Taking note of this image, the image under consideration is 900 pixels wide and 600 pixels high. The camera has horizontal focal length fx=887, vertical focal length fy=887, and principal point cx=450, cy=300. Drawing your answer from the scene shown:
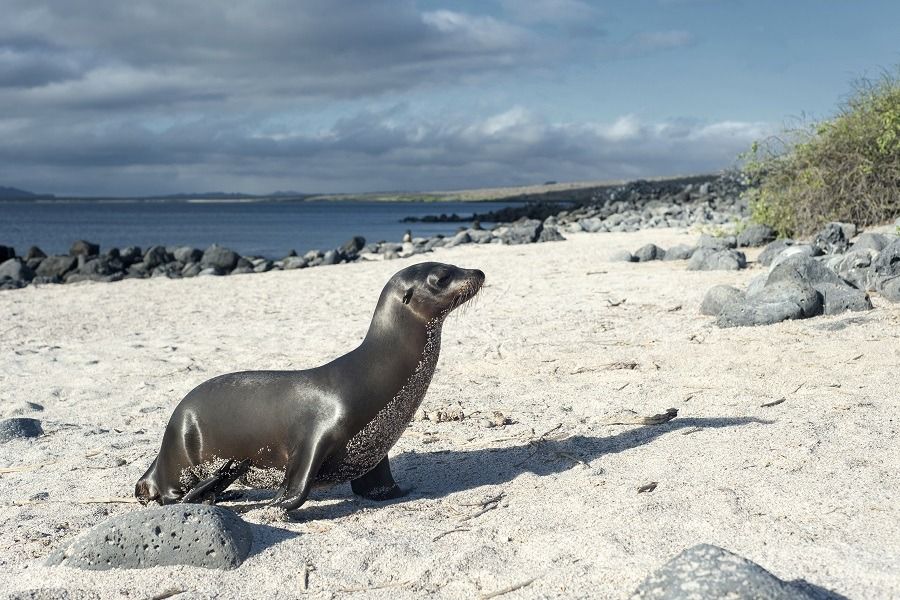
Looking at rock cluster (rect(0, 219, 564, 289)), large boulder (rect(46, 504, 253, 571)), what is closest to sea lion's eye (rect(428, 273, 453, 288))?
large boulder (rect(46, 504, 253, 571))

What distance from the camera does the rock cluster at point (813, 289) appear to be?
8992 millimetres

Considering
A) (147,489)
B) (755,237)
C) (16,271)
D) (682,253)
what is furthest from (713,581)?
(16,271)

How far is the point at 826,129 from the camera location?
1620 cm

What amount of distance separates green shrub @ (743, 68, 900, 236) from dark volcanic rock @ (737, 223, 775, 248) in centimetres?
21

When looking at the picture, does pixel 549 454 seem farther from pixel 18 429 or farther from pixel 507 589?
pixel 18 429

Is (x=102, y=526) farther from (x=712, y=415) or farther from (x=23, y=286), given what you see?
(x=23, y=286)

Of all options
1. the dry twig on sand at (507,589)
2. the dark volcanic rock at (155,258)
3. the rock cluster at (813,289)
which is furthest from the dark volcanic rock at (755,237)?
the dark volcanic rock at (155,258)

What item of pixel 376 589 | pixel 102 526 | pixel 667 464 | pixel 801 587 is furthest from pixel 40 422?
pixel 801 587

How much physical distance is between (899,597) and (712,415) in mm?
2889

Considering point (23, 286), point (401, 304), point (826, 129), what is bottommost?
point (23, 286)

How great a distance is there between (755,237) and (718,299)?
753cm

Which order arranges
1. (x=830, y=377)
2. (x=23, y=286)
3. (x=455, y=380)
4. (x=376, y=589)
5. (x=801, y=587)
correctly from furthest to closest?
(x=23, y=286) < (x=455, y=380) < (x=830, y=377) < (x=376, y=589) < (x=801, y=587)

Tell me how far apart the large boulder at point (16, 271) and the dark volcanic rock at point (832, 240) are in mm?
18019

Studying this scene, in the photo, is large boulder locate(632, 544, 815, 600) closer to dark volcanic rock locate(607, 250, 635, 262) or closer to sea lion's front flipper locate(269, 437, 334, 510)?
sea lion's front flipper locate(269, 437, 334, 510)
